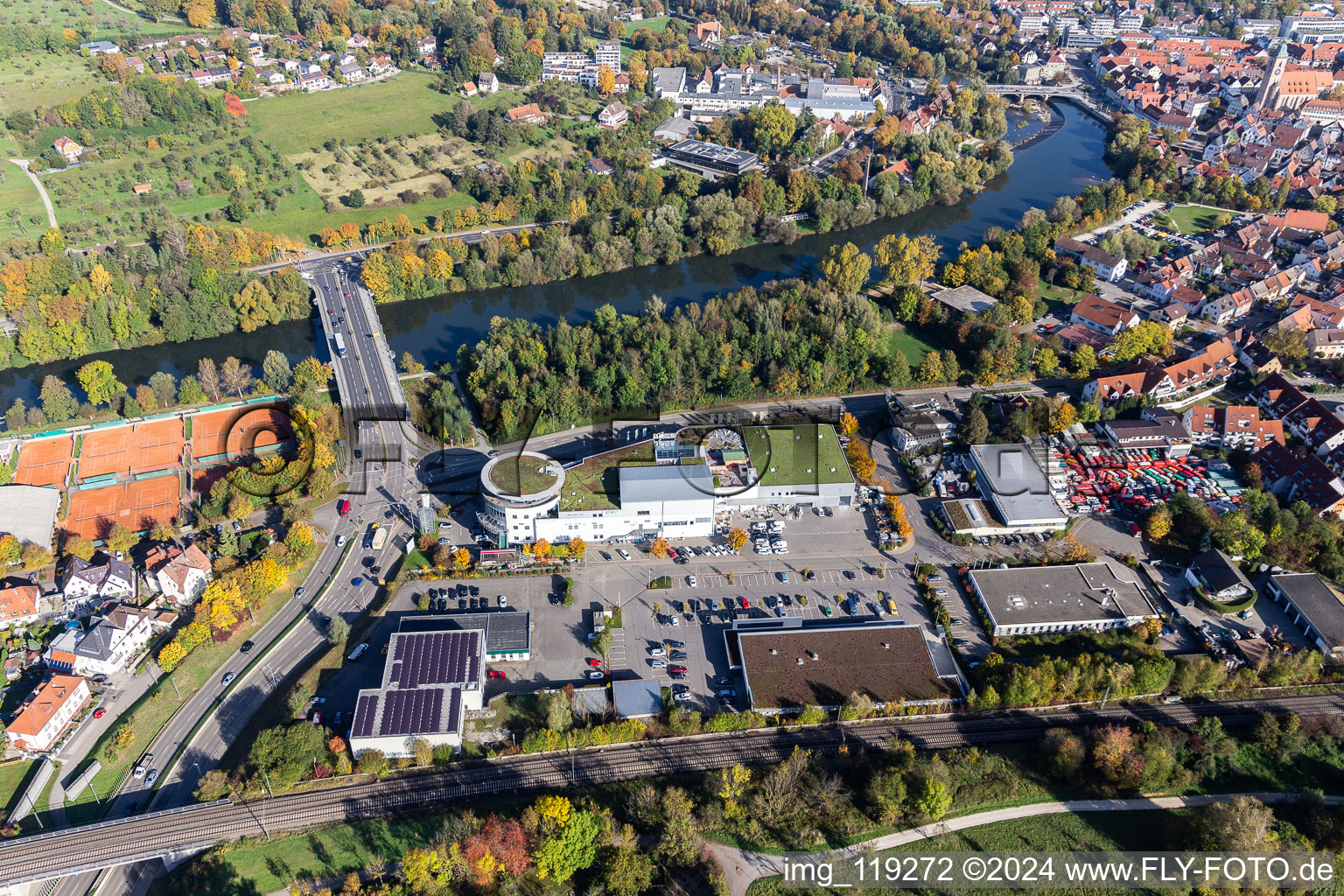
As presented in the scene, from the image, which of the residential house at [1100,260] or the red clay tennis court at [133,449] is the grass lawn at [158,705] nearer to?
the red clay tennis court at [133,449]

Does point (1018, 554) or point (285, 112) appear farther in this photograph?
point (285, 112)

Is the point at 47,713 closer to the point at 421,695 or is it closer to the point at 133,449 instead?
the point at 421,695

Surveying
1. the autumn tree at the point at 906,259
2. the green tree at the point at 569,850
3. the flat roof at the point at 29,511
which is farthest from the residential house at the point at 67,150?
the green tree at the point at 569,850

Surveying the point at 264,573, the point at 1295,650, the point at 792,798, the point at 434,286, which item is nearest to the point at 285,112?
the point at 434,286

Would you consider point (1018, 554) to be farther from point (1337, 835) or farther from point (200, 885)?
point (200, 885)

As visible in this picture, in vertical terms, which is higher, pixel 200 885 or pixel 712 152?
pixel 712 152

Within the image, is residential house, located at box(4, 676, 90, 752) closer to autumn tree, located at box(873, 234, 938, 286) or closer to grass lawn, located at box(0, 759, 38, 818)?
grass lawn, located at box(0, 759, 38, 818)
